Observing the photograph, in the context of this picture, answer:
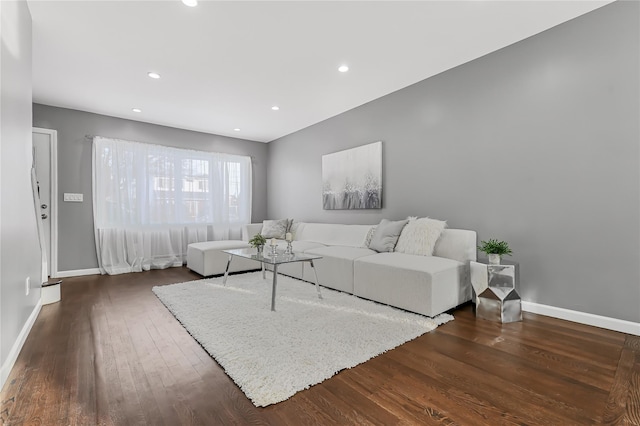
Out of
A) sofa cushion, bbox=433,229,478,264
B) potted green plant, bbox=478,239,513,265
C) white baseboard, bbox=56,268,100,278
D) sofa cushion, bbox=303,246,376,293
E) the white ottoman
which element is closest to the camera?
potted green plant, bbox=478,239,513,265

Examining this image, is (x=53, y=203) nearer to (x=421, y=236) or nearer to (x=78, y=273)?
(x=78, y=273)

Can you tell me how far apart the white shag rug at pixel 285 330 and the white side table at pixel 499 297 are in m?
0.35

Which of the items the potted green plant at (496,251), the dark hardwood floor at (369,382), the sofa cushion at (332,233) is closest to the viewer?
the dark hardwood floor at (369,382)

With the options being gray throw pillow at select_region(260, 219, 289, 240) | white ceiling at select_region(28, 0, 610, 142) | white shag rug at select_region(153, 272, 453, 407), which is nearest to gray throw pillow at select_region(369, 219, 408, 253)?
white shag rug at select_region(153, 272, 453, 407)

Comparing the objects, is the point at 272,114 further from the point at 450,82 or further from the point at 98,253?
the point at 98,253

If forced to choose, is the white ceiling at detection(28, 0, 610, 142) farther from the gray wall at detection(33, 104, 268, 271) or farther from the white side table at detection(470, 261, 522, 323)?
the white side table at detection(470, 261, 522, 323)

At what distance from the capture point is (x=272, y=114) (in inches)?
185

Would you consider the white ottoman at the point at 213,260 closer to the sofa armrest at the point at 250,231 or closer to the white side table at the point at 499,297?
the sofa armrest at the point at 250,231

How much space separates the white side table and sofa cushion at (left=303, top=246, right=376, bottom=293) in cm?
119

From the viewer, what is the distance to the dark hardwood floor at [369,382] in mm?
1375

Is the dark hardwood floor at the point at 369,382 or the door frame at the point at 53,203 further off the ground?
the door frame at the point at 53,203

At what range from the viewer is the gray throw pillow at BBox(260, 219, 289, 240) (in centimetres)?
510

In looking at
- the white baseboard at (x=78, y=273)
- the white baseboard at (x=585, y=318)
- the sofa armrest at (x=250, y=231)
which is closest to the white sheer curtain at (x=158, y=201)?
the white baseboard at (x=78, y=273)

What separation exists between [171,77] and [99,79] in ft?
2.77
